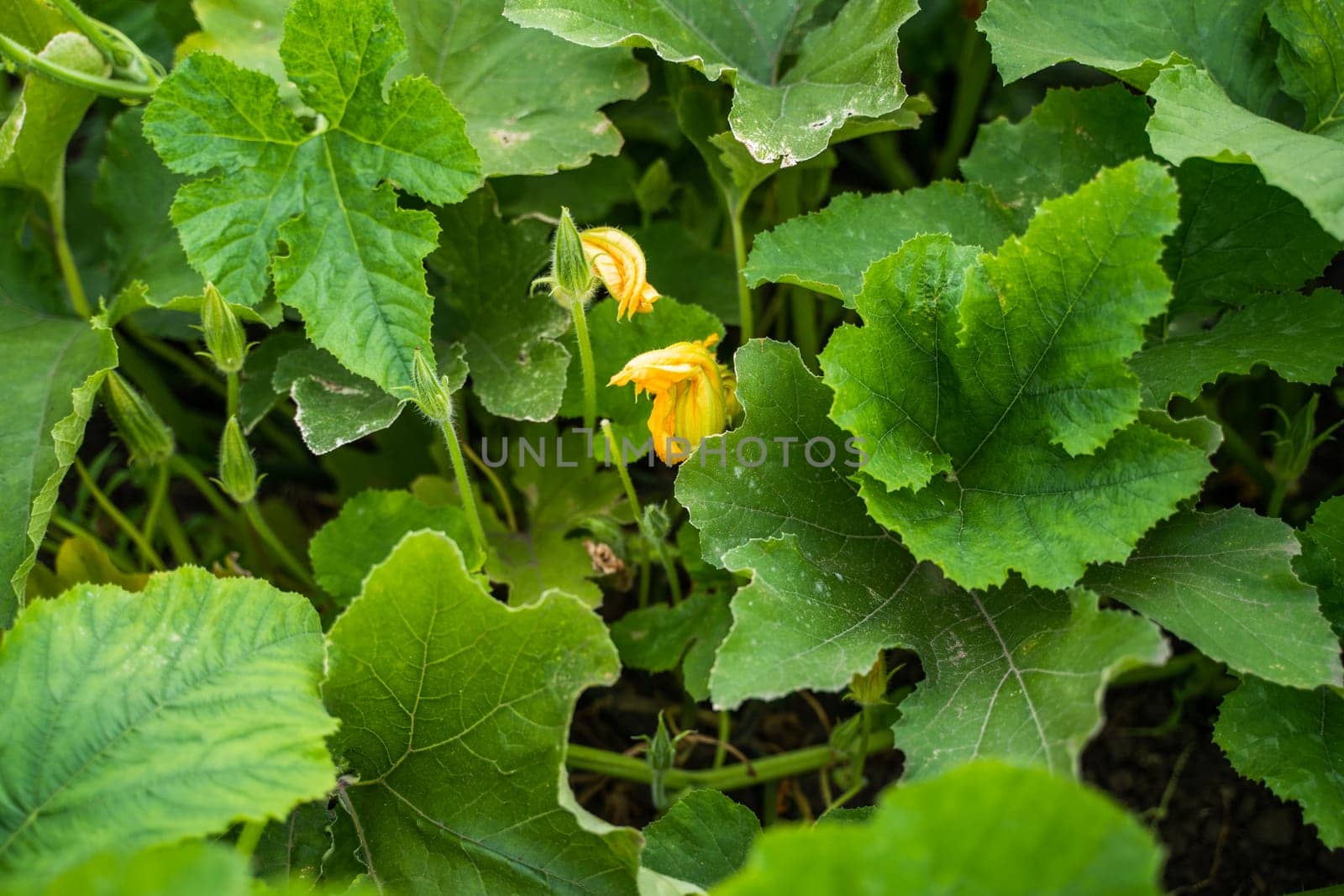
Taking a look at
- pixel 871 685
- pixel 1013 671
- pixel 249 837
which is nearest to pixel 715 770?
pixel 871 685

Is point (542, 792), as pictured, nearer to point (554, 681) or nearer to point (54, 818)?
point (554, 681)

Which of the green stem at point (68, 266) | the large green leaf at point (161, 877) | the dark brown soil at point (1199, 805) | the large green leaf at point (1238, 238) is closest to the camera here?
the large green leaf at point (161, 877)

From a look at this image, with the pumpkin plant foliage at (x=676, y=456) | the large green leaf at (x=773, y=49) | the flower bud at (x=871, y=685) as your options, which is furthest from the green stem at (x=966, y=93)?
the flower bud at (x=871, y=685)

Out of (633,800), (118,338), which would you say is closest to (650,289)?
(633,800)

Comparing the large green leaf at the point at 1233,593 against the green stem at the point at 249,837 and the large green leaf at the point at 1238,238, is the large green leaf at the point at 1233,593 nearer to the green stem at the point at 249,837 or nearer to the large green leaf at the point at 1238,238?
the large green leaf at the point at 1238,238

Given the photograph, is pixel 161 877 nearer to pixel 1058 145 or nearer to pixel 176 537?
pixel 176 537

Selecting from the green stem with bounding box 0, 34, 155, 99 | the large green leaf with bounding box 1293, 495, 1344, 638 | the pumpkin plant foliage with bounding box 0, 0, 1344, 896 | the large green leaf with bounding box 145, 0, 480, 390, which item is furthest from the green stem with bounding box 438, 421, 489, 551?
the large green leaf with bounding box 1293, 495, 1344, 638

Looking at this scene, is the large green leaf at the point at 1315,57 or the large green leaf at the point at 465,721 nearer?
the large green leaf at the point at 465,721
